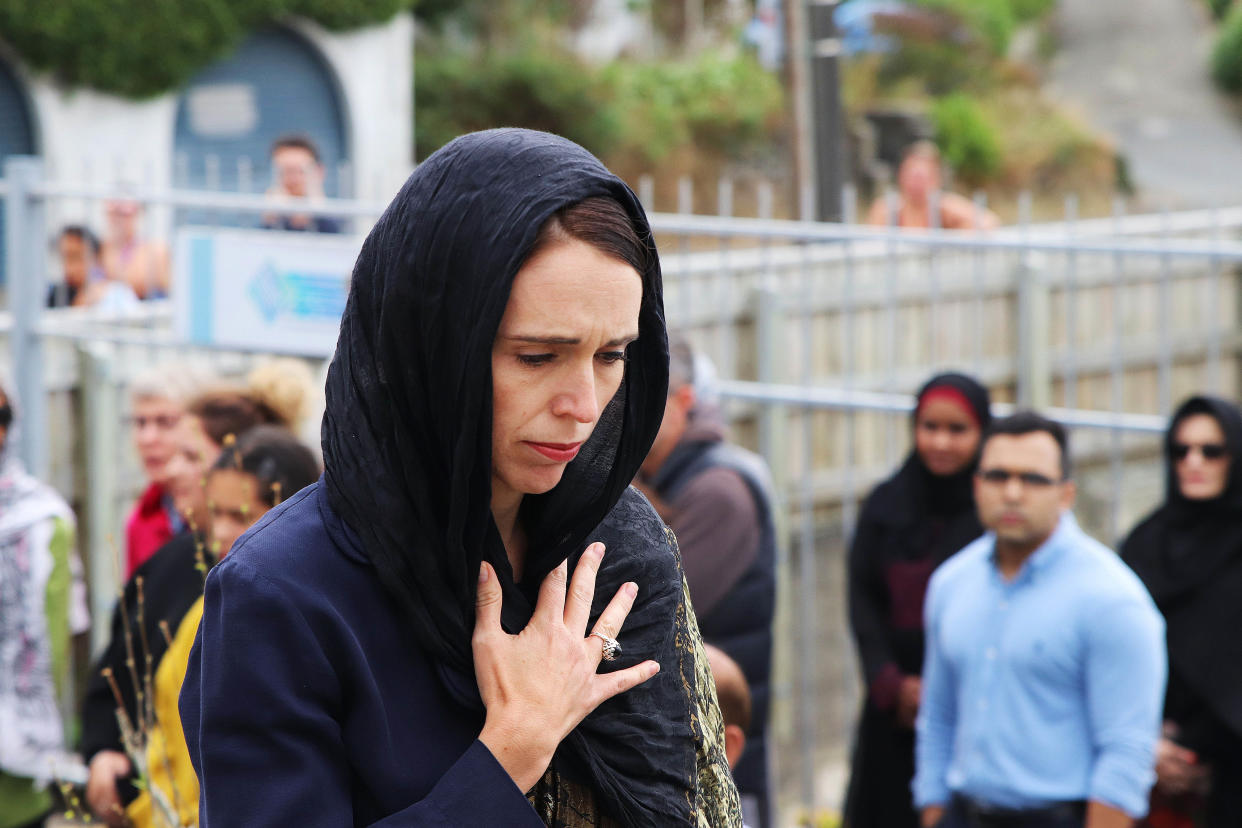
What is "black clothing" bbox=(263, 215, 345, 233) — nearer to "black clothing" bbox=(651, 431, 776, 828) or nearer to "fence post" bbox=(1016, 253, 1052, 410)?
"black clothing" bbox=(651, 431, 776, 828)

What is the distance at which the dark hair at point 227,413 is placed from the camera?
13.5ft

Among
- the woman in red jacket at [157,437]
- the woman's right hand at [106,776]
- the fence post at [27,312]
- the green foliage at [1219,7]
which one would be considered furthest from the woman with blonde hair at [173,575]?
the green foliage at [1219,7]

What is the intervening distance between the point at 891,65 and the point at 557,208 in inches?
1031

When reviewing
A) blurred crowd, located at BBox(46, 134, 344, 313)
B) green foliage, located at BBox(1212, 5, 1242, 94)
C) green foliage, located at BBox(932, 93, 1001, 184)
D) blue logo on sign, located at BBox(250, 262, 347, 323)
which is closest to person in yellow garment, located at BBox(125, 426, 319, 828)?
blue logo on sign, located at BBox(250, 262, 347, 323)

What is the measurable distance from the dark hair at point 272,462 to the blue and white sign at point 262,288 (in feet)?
4.10

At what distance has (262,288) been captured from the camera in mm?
4914

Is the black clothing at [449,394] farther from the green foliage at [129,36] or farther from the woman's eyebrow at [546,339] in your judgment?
the green foliage at [129,36]

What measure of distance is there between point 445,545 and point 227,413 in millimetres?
2902

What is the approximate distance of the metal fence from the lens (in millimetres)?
5109

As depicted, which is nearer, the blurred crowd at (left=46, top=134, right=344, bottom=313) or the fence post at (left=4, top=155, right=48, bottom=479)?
the fence post at (left=4, top=155, right=48, bottom=479)

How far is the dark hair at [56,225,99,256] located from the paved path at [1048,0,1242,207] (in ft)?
69.8

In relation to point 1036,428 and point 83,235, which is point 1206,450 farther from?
point 83,235

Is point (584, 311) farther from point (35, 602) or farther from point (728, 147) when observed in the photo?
point (728, 147)

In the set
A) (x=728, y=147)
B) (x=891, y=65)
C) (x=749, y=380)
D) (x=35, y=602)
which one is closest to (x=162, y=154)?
(x=728, y=147)
